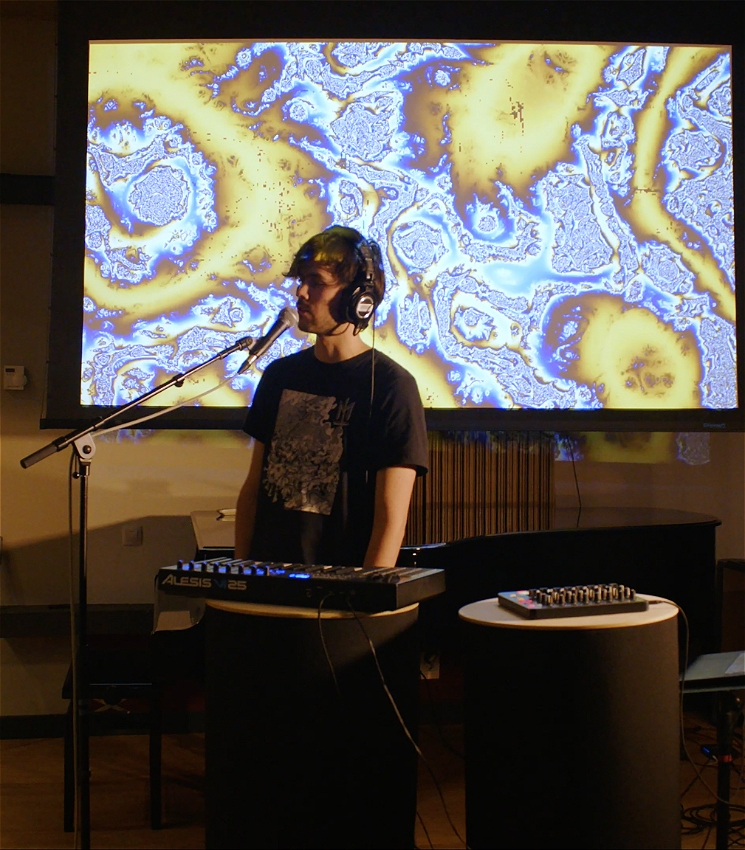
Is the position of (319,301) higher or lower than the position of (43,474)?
higher

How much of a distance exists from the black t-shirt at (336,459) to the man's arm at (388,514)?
0.04 m

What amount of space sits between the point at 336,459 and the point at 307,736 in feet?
2.15

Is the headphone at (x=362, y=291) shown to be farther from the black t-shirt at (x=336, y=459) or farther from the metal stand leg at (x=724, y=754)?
the metal stand leg at (x=724, y=754)

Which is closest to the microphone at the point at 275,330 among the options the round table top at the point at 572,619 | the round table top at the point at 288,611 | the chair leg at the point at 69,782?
the round table top at the point at 288,611

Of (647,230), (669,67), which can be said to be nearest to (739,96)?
(669,67)

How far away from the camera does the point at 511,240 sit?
3430 millimetres

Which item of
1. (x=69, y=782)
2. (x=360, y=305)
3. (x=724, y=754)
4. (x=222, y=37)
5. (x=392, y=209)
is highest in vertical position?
(x=222, y=37)

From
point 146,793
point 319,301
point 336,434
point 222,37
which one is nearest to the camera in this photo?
point 336,434

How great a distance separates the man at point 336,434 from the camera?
210cm

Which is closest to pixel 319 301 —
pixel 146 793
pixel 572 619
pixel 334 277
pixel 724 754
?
pixel 334 277

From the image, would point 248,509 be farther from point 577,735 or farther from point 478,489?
point 478,489

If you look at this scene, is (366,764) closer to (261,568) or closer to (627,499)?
(261,568)

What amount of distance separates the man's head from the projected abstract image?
1100mm

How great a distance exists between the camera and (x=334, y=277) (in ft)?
7.51
